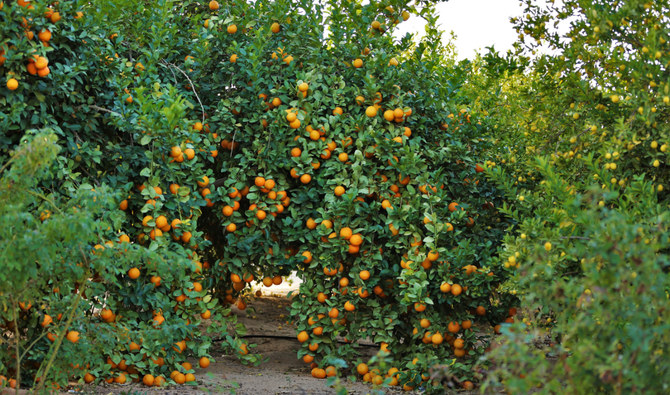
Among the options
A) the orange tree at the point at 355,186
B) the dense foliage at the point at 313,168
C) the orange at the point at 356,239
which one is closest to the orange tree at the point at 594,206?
the dense foliage at the point at 313,168

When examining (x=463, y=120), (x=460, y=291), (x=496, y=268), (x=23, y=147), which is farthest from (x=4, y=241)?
(x=463, y=120)

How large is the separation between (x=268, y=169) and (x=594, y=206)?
2.78m

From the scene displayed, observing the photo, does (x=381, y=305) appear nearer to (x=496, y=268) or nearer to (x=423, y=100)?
(x=496, y=268)

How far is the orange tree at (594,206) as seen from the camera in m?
2.46

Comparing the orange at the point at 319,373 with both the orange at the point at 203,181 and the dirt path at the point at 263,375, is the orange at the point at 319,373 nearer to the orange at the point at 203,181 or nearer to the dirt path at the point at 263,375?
the dirt path at the point at 263,375

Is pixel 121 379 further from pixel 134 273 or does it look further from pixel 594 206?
pixel 594 206

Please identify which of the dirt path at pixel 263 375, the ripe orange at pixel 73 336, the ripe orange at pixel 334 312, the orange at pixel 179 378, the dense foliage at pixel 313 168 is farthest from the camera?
the ripe orange at pixel 334 312

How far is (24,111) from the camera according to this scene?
4203 mm

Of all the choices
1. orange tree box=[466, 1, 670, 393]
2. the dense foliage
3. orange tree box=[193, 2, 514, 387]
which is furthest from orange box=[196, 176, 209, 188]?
orange tree box=[466, 1, 670, 393]

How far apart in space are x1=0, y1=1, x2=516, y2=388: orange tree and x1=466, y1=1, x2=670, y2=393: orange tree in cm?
56

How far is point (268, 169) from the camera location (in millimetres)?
5051

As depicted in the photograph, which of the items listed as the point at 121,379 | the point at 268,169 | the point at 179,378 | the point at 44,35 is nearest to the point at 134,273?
the point at 121,379

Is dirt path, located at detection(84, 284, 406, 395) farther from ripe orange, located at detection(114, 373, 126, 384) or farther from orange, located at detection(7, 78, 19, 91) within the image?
orange, located at detection(7, 78, 19, 91)

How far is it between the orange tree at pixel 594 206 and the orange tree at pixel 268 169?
1.85 feet
